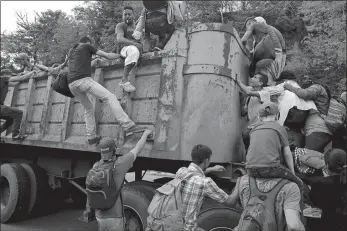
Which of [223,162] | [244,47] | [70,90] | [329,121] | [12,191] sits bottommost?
→ [12,191]

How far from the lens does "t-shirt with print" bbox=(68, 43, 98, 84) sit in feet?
13.1

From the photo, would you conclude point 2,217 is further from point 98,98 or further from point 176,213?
point 176,213

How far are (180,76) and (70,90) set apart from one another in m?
1.50

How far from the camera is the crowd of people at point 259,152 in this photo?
103 inches

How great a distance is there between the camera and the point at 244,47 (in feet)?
13.4

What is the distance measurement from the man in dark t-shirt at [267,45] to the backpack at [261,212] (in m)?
1.83

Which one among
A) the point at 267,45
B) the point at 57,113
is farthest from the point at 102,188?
the point at 267,45

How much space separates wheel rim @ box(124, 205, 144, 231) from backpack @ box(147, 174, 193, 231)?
926mm

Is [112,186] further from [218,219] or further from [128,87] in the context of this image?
[128,87]

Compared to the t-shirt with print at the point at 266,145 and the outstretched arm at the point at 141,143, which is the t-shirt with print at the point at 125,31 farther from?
the t-shirt with print at the point at 266,145

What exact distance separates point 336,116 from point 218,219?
1.63 metres

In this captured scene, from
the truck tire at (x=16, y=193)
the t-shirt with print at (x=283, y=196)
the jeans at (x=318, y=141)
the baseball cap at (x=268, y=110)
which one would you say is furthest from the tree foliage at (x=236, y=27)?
the t-shirt with print at (x=283, y=196)

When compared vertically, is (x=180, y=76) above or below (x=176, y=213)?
above

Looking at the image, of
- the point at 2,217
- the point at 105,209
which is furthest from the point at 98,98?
the point at 2,217
